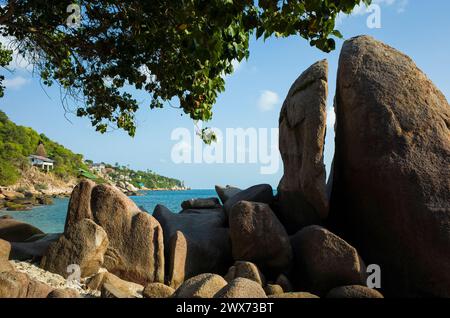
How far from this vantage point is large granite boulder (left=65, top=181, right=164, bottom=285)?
709 cm

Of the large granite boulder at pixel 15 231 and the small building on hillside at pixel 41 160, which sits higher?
the small building on hillside at pixel 41 160

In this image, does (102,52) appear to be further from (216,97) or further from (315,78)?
(315,78)

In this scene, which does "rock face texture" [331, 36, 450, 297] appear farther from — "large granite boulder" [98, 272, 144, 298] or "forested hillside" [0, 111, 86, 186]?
"forested hillside" [0, 111, 86, 186]

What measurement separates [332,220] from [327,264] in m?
1.76

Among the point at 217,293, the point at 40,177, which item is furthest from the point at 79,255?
the point at 40,177

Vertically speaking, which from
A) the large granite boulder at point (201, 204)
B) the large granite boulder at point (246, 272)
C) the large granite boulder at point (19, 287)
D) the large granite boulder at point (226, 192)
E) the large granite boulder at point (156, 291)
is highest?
the large granite boulder at point (226, 192)

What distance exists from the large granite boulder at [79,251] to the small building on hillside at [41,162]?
6981cm

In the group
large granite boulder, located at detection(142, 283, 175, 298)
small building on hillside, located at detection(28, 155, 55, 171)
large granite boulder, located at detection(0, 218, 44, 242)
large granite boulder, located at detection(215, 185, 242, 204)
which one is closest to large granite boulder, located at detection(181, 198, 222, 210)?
large granite boulder, located at detection(215, 185, 242, 204)

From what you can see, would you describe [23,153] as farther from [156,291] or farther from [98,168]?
[156,291]

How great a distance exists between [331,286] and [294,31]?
400 centimetres

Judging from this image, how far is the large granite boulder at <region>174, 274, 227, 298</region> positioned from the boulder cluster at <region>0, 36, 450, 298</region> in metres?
0.88

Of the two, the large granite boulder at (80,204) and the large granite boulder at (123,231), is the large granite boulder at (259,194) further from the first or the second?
the large granite boulder at (80,204)

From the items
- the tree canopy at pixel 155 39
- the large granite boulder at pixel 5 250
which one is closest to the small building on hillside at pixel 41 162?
the tree canopy at pixel 155 39

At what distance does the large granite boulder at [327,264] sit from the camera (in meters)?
6.73
